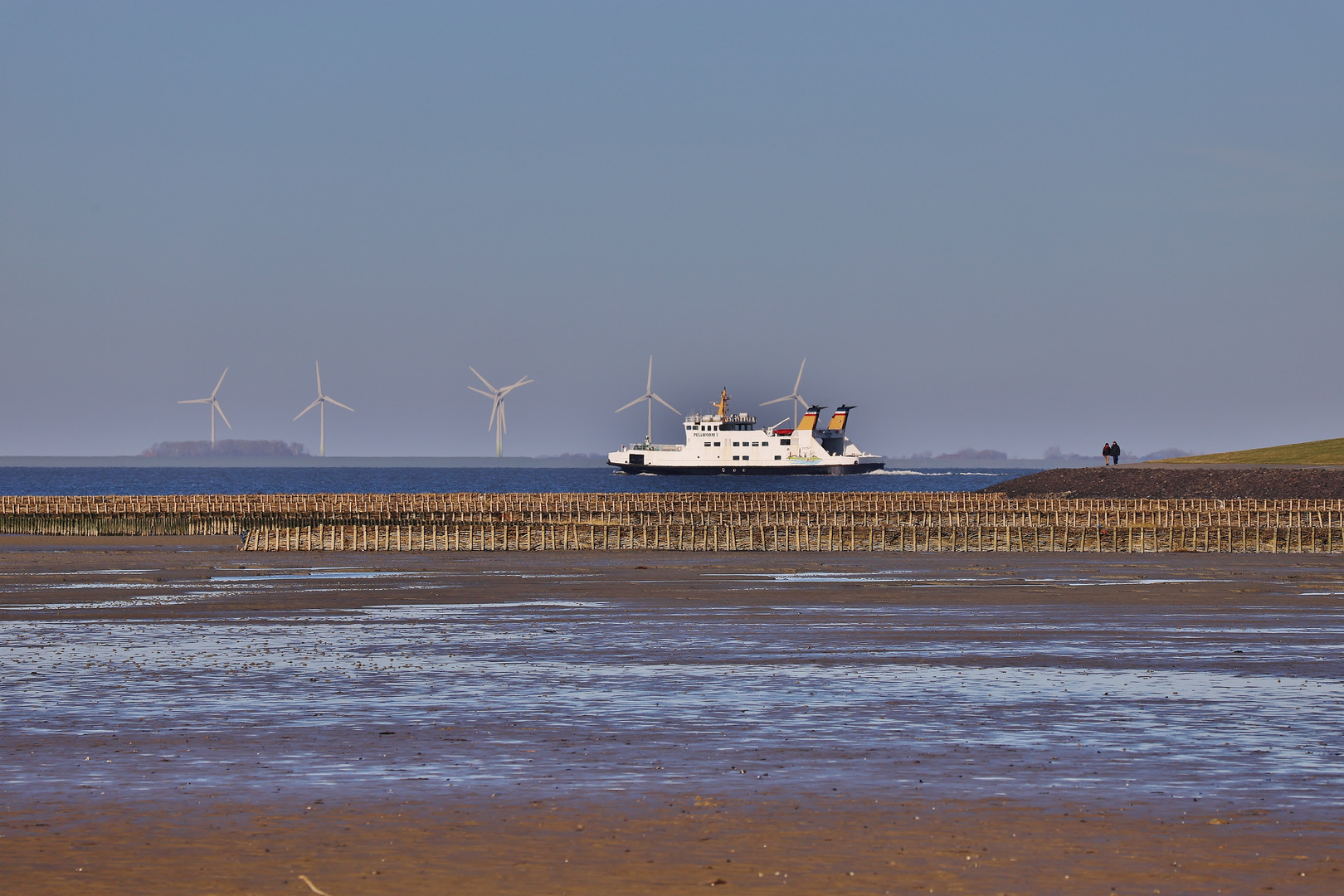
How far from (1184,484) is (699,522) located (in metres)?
46.0

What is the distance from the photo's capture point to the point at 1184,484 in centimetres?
9744

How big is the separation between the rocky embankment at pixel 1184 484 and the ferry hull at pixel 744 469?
71.2 metres

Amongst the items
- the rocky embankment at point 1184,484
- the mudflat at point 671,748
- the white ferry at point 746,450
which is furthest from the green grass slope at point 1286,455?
the mudflat at point 671,748

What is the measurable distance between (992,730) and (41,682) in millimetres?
10295

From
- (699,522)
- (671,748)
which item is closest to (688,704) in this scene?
(671,748)

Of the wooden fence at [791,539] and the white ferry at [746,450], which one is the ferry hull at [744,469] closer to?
the white ferry at [746,450]

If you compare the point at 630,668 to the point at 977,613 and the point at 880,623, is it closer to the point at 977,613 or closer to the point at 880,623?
the point at 880,623

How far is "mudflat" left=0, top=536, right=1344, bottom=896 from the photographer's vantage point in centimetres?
898

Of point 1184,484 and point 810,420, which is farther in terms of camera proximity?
point 810,420

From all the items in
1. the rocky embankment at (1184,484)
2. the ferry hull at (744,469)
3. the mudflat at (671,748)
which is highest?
the ferry hull at (744,469)

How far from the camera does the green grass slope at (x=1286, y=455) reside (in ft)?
380

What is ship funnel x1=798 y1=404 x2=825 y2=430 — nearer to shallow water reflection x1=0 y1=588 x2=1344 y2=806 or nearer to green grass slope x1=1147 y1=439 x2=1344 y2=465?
green grass slope x1=1147 y1=439 x2=1344 y2=465

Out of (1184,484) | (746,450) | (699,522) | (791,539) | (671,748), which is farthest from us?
(746,450)

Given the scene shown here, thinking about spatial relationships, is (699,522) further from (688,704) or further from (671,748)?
(671,748)
